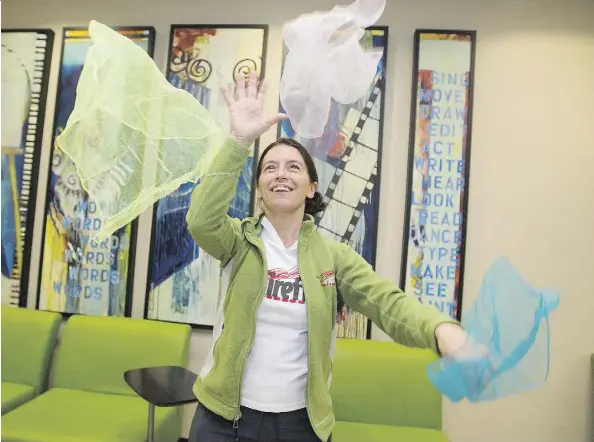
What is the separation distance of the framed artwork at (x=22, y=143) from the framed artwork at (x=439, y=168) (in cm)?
213

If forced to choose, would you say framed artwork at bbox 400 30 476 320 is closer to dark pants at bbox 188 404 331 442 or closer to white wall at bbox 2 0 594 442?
white wall at bbox 2 0 594 442

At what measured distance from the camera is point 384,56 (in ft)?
8.04

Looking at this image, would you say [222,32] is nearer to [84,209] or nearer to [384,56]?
[384,56]

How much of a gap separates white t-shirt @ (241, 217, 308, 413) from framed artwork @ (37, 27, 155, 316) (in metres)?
1.63

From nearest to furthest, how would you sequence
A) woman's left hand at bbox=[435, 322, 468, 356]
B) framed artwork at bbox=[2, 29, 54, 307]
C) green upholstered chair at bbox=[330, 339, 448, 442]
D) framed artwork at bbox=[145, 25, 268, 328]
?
woman's left hand at bbox=[435, 322, 468, 356] → green upholstered chair at bbox=[330, 339, 448, 442] → framed artwork at bbox=[145, 25, 268, 328] → framed artwork at bbox=[2, 29, 54, 307]

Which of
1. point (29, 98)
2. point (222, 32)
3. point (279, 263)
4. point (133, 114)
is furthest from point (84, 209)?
point (279, 263)

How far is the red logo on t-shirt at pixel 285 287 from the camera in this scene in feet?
3.77

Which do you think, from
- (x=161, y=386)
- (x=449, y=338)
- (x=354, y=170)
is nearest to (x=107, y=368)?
(x=161, y=386)

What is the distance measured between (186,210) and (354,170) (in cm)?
94

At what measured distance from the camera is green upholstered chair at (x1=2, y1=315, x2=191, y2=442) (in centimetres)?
203

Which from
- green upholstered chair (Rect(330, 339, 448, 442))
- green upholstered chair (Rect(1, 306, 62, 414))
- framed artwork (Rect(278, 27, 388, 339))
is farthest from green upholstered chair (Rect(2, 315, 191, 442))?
framed artwork (Rect(278, 27, 388, 339))

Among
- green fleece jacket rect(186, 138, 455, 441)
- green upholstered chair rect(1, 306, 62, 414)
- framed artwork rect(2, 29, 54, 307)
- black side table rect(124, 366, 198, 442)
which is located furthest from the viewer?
framed artwork rect(2, 29, 54, 307)

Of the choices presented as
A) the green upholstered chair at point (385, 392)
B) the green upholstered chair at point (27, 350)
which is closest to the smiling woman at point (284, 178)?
the green upholstered chair at point (385, 392)

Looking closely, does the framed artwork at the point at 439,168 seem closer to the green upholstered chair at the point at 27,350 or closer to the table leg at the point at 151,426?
the table leg at the point at 151,426
